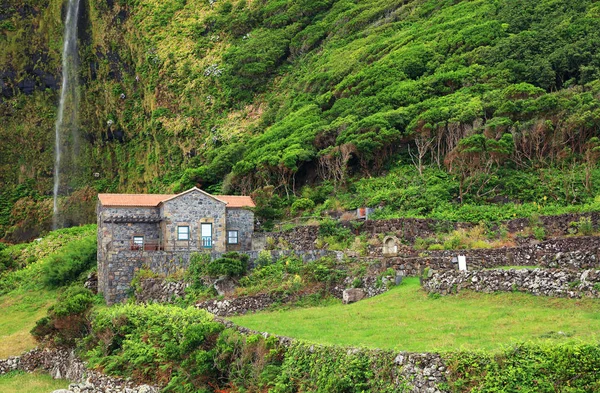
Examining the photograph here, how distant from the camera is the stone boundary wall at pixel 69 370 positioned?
30.4 m

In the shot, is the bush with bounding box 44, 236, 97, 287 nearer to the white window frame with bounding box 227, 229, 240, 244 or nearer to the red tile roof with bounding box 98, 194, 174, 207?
the red tile roof with bounding box 98, 194, 174, 207

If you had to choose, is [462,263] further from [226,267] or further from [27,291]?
[27,291]

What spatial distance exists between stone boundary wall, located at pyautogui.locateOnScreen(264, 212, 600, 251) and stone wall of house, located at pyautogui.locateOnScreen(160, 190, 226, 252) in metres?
2.91

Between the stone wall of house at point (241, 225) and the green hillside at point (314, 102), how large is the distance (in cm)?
667

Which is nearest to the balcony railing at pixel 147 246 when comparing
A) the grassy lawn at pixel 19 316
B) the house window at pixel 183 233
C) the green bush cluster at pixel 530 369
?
the house window at pixel 183 233

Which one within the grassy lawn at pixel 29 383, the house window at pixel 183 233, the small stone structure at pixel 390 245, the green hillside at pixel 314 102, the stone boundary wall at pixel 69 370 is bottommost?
the grassy lawn at pixel 29 383

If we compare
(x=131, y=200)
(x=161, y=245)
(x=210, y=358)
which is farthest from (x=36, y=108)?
(x=210, y=358)

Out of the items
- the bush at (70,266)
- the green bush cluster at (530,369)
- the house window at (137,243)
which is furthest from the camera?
the bush at (70,266)

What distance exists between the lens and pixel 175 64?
99.2 m

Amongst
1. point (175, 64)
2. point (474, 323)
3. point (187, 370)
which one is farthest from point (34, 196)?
point (474, 323)

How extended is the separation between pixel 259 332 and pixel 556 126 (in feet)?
115

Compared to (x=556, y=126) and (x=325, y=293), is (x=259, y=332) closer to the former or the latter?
(x=325, y=293)

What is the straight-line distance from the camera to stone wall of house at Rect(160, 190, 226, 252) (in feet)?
155

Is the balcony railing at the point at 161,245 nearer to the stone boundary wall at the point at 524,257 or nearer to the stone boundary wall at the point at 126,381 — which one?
the stone boundary wall at the point at 126,381
